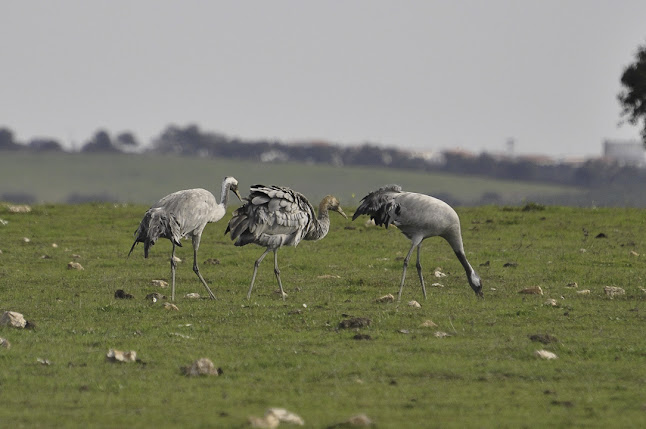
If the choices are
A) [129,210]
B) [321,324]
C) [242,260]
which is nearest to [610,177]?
[129,210]

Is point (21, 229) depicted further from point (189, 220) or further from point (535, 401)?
point (535, 401)

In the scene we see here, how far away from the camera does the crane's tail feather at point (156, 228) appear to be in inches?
721

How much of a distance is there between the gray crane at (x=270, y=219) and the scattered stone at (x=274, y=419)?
350 inches

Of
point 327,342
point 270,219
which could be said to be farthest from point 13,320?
point 270,219

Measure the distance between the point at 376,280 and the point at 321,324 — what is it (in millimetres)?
5904

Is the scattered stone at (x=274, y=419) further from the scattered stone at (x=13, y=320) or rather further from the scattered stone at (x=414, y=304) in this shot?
the scattered stone at (x=414, y=304)

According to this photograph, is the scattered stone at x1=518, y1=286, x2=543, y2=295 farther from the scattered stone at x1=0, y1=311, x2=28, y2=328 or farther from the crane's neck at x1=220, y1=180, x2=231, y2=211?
the scattered stone at x1=0, y1=311, x2=28, y2=328

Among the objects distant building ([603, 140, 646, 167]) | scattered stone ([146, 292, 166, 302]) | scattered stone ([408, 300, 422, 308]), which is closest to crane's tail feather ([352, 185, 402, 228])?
scattered stone ([408, 300, 422, 308])

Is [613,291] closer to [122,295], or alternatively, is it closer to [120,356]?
[122,295]

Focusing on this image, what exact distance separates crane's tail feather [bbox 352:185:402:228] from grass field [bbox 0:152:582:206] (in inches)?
2880

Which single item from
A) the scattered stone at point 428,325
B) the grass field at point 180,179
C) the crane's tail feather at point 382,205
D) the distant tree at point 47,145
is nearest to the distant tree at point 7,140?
the distant tree at point 47,145

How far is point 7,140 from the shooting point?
15775 cm

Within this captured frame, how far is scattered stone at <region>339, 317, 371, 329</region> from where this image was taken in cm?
1473

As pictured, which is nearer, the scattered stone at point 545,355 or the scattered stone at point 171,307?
the scattered stone at point 545,355
